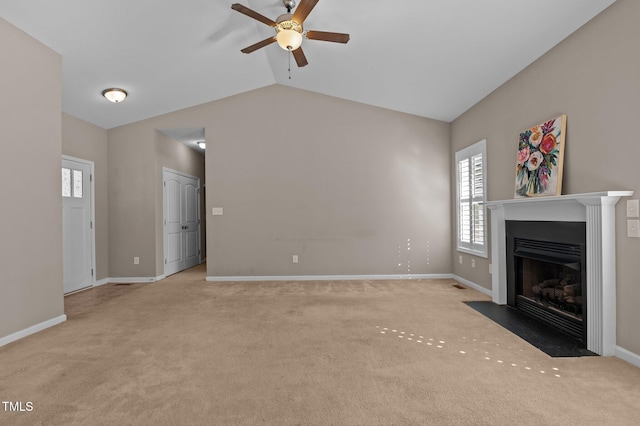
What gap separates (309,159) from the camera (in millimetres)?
5953

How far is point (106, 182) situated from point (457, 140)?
5.90 metres

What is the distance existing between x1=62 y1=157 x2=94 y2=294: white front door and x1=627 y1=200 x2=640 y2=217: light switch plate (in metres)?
6.29

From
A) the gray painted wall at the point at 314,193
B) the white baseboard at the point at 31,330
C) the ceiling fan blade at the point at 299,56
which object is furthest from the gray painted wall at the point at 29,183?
the ceiling fan blade at the point at 299,56

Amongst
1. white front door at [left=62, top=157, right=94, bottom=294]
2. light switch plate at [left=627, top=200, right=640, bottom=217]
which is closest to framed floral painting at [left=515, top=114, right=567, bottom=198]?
Result: light switch plate at [left=627, top=200, right=640, bottom=217]

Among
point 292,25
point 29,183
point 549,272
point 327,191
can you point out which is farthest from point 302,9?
point 549,272

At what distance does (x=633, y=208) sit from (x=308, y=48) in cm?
372

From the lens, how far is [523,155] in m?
3.70

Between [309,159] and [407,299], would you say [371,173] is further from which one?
[407,299]

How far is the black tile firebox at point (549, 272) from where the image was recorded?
2949 millimetres

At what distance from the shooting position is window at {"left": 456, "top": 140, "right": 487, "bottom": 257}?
15.8 feet

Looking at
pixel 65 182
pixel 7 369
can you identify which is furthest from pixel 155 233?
pixel 7 369

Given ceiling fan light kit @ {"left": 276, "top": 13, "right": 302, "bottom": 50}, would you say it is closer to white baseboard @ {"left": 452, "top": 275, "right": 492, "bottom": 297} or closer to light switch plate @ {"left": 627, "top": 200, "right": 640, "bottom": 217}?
light switch plate @ {"left": 627, "top": 200, "right": 640, "bottom": 217}

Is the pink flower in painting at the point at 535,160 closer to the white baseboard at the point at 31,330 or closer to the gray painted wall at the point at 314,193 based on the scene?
the gray painted wall at the point at 314,193

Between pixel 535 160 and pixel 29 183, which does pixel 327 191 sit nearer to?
pixel 535 160
